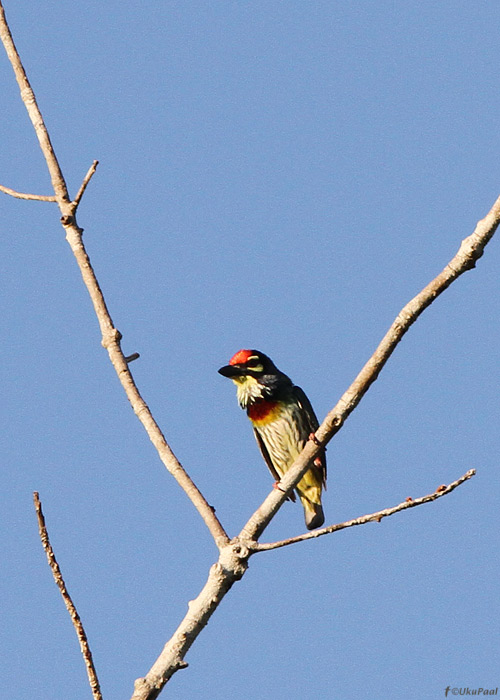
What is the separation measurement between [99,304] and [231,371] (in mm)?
3534

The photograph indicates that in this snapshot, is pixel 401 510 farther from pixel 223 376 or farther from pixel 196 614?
pixel 223 376

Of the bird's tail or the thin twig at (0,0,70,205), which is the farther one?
the bird's tail

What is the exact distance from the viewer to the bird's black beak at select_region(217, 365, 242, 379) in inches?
315

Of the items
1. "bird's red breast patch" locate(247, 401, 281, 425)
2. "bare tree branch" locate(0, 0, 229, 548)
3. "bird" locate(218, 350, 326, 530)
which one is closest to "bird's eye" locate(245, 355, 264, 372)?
"bird" locate(218, 350, 326, 530)

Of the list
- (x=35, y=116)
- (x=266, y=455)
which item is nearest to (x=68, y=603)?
(x=35, y=116)

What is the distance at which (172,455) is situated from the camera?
434 cm

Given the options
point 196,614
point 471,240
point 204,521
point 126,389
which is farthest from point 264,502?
point 471,240

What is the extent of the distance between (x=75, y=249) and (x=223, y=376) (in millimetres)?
3488

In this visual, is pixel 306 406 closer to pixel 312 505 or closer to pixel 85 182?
pixel 312 505

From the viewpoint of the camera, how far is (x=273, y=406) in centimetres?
834

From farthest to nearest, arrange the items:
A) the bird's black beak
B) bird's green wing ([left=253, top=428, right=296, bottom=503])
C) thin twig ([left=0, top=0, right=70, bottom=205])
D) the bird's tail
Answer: the bird's tail, bird's green wing ([left=253, top=428, right=296, bottom=503]), the bird's black beak, thin twig ([left=0, top=0, right=70, bottom=205])

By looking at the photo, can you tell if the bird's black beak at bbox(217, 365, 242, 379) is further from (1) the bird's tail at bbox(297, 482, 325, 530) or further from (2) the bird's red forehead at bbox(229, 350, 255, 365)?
(1) the bird's tail at bbox(297, 482, 325, 530)

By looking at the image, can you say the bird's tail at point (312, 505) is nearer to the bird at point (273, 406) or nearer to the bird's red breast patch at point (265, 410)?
the bird at point (273, 406)

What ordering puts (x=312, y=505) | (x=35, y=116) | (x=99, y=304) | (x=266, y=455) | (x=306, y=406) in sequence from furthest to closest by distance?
1. (x=312, y=505)
2. (x=266, y=455)
3. (x=306, y=406)
4. (x=35, y=116)
5. (x=99, y=304)
